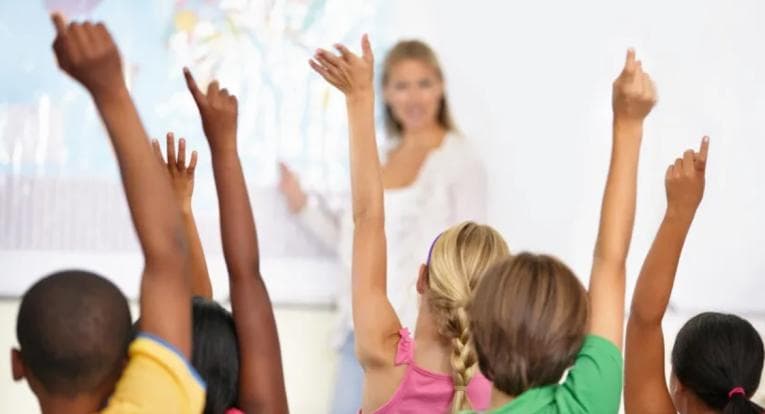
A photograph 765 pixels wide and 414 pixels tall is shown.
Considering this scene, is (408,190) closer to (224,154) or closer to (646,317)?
(646,317)

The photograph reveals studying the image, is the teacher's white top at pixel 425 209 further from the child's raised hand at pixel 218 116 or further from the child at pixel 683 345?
the child's raised hand at pixel 218 116

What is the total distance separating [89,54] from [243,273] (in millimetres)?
412

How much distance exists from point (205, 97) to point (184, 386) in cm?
47

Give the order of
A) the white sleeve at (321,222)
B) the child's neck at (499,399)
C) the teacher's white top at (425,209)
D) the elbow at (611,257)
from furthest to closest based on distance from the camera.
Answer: the white sleeve at (321,222) < the teacher's white top at (425,209) < the elbow at (611,257) < the child's neck at (499,399)

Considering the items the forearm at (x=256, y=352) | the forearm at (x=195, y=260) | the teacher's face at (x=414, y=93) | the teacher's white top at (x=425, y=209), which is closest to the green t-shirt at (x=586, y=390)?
the forearm at (x=256, y=352)

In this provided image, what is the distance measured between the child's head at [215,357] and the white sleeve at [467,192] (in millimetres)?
2111

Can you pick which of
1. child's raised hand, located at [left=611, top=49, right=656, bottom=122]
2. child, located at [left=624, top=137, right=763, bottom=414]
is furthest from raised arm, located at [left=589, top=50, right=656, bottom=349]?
child, located at [left=624, top=137, right=763, bottom=414]

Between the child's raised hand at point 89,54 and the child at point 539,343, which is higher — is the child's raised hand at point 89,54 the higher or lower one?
the higher one

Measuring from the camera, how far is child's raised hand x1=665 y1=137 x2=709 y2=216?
1922mm

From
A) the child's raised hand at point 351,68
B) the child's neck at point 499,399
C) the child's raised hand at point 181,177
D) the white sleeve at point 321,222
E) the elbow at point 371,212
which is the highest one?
the child's raised hand at point 351,68

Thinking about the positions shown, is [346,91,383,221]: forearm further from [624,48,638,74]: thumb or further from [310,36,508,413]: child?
[624,48,638,74]: thumb

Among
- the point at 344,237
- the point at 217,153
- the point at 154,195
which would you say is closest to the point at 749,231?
the point at 344,237

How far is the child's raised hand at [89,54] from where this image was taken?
136 cm

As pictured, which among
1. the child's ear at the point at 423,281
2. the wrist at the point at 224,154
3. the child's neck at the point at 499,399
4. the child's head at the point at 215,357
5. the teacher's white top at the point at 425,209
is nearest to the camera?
the child's neck at the point at 499,399
